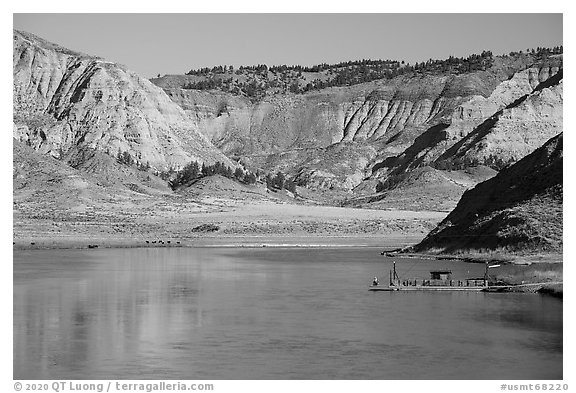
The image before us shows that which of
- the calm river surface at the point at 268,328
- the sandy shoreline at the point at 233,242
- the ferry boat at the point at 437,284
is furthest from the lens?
the sandy shoreline at the point at 233,242

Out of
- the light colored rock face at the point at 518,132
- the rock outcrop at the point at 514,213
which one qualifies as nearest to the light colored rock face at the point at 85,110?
the light colored rock face at the point at 518,132

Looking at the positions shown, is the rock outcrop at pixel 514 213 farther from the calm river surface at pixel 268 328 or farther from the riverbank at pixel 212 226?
the riverbank at pixel 212 226

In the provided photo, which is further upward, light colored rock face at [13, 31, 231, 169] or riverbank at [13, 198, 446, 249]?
→ light colored rock face at [13, 31, 231, 169]

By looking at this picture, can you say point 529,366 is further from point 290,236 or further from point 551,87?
point 551,87

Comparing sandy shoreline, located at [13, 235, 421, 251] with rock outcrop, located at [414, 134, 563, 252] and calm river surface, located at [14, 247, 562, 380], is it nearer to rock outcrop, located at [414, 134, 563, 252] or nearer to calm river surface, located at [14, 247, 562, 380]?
rock outcrop, located at [414, 134, 563, 252]

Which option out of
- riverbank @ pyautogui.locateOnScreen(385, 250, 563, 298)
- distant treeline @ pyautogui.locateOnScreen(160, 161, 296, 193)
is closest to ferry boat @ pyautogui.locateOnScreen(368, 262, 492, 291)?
riverbank @ pyautogui.locateOnScreen(385, 250, 563, 298)

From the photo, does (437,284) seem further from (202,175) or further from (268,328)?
(202,175)
